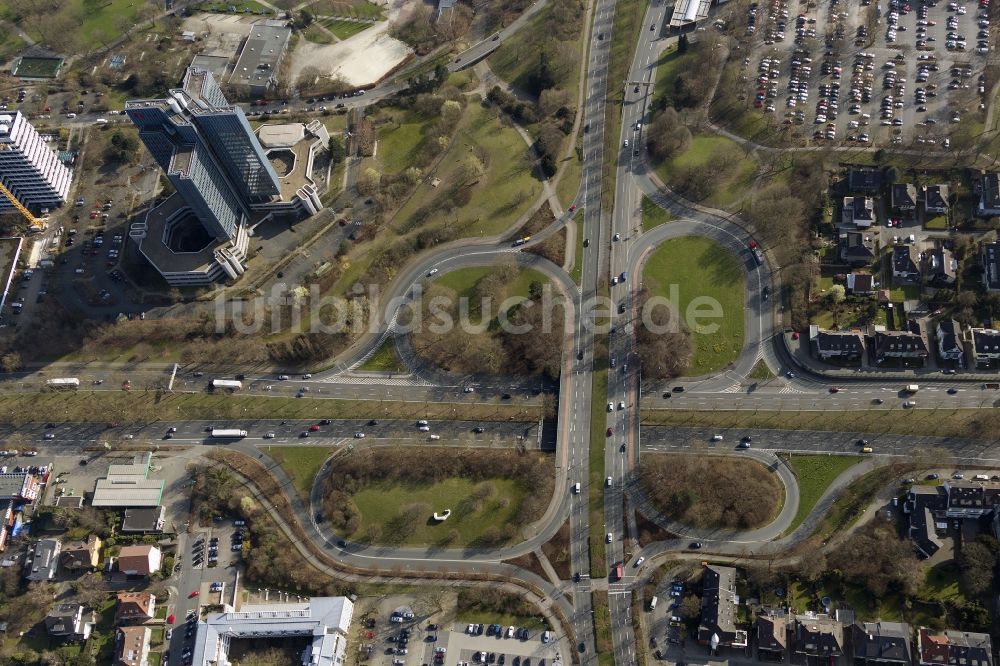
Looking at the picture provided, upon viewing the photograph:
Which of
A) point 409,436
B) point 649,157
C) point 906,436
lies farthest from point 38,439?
point 906,436

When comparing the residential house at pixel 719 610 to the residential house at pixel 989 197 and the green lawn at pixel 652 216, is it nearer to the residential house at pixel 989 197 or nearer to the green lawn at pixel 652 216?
the green lawn at pixel 652 216

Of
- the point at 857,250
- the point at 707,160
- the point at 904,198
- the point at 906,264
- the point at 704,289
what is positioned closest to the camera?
the point at 906,264

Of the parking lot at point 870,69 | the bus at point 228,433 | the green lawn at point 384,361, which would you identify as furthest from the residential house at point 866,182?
the bus at point 228,433

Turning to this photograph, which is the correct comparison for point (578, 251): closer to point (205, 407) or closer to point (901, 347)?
point (901, 347)

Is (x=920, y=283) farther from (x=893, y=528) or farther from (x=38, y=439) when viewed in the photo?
(x=38, y=439)

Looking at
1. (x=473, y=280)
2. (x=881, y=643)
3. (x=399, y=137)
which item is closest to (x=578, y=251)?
(x=473, y=280)

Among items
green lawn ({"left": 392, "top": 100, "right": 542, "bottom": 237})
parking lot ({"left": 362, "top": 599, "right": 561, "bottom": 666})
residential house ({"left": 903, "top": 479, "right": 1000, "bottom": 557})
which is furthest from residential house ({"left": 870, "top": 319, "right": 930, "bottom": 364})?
parking lot ({"left": 362, "top": 599, "right": 561, "bottom": 666})
